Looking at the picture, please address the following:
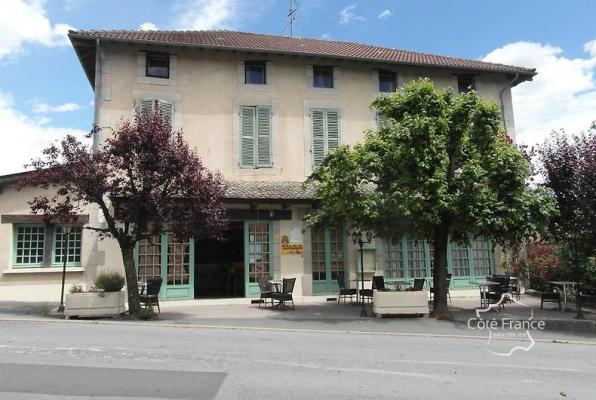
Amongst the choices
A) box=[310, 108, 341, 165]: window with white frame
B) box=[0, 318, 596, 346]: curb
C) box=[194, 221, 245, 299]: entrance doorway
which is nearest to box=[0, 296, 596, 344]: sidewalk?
box=[0, 318, 596, 346]: curb

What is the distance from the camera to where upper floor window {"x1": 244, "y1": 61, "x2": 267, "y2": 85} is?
646 inches

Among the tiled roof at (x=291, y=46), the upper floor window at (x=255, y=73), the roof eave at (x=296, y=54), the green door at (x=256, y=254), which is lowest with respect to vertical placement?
the green door at (x=256, y=254)

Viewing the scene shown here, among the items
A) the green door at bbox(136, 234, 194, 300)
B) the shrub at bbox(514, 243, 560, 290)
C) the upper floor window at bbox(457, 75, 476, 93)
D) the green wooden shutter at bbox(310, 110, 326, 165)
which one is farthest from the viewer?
the upper floor window at bbox(457, 75, 476, 93)

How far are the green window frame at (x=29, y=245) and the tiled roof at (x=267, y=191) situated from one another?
18.5ft

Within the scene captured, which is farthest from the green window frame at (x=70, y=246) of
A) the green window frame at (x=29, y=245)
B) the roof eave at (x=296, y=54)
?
the roof eave at (x=296, y=54)

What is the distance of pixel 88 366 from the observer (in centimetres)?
630

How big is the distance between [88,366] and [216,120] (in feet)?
34.9

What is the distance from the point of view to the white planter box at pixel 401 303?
11.7 meters

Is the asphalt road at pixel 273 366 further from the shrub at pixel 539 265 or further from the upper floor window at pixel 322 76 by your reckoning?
the upper floor window at pixel 322 76

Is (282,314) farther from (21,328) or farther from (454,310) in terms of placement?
(21,328)

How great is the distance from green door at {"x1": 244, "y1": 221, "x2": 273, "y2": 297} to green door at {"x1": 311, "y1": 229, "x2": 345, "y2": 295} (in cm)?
148

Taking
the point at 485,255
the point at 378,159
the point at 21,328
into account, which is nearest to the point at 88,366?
the point at 21,328

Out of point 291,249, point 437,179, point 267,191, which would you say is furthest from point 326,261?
point 437,179

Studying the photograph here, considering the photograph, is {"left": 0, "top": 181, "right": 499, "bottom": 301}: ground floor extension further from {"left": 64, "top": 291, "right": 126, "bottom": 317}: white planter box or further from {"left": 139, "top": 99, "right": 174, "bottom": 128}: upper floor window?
{"left": 139, "top": 99, "right": 174, "bottom": 128}: upper floor window
